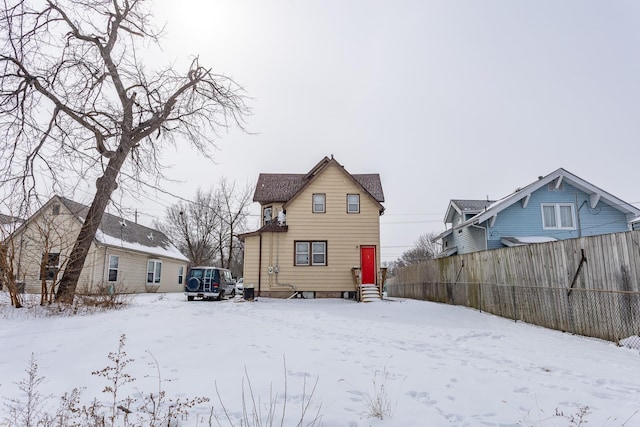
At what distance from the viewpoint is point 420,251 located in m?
64.6

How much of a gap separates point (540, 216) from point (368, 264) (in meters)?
9.47

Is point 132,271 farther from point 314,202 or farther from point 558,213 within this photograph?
point 558,213

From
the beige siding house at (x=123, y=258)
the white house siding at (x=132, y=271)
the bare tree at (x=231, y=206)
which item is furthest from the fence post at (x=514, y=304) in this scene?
the bare tree at (x=231, y=206)

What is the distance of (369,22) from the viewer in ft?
36.2

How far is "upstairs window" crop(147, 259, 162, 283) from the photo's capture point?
23.9 m

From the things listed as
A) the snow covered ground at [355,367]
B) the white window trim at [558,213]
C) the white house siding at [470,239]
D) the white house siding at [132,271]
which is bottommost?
the snow covered ground at [355,367]

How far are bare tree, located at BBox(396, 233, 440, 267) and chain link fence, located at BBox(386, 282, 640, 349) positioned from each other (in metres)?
49.8

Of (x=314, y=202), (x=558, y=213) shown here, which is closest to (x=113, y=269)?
(x=314, y=202)

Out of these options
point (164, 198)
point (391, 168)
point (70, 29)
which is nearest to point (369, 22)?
point (164, 198)

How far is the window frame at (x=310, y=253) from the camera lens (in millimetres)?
17484

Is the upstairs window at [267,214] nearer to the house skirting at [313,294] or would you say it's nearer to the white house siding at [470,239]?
the house skirting at [313,294]

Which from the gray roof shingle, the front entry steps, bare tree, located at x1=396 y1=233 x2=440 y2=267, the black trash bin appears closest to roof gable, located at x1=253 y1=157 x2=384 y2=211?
the front entry steps

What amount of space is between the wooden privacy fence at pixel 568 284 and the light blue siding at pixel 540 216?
22.3 feet

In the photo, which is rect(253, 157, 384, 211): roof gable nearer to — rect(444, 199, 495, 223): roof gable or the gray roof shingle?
rect(444, 199, 495, 223): roof gable
